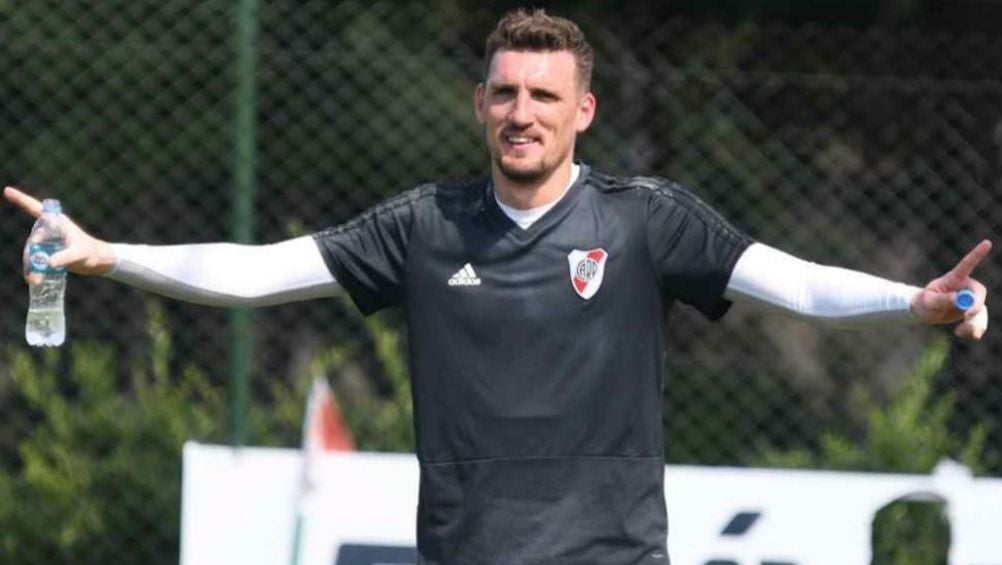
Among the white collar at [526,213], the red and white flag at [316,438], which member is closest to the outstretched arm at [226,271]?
the white collar at [526,213]

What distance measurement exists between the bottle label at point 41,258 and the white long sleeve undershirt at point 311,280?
19 cm

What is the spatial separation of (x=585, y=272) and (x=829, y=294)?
48 centimetres

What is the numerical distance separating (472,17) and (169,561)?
8.90ft

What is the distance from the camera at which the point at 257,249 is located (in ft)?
14.9

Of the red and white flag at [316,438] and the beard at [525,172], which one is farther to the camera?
the red and white flag at [316,438]

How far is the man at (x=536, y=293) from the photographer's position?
4281mm

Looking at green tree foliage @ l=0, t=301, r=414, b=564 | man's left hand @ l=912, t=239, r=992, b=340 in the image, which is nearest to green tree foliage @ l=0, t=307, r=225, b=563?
green tree foliage @ l=0, t=301, r=414, b=564

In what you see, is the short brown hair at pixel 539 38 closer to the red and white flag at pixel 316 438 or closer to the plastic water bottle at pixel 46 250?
the plastic water bottle at pixel 46 250

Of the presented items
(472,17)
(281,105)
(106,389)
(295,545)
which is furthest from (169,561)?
(472,17)

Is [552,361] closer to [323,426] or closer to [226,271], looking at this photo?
[226,271]

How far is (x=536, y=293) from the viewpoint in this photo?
434 cm

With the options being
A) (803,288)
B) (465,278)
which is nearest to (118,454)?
(465,278)

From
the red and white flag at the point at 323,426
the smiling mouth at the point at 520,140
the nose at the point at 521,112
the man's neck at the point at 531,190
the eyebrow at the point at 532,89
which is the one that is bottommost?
the red and white flag at the point at 323,426

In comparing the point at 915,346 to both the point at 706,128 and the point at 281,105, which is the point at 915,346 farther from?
the point at 281,105
